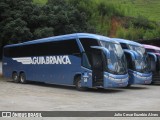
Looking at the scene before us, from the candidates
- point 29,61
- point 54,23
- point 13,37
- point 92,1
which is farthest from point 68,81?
point 92,1

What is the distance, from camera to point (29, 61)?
27844 mm

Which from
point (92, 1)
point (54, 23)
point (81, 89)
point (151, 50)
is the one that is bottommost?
point (81, 89)

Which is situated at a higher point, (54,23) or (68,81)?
(54,23)

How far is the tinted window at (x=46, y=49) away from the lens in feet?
75.3

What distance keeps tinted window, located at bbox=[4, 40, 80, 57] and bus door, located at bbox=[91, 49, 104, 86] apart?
1164 mm

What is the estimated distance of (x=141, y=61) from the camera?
25.0 m

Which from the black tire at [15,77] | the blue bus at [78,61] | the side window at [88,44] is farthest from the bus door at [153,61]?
the black tire at [15,77]

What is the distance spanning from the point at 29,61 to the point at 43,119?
17.0 metres

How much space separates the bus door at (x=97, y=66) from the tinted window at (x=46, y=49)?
1164 mm

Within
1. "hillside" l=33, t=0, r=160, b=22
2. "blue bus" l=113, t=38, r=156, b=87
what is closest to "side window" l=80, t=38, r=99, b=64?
"blue bus" l=113, t=38, r=156, b=87

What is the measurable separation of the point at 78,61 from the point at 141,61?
480 centimetres

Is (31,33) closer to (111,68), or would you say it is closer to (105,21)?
(111,68)

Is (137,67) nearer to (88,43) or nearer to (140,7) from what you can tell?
(88,43)

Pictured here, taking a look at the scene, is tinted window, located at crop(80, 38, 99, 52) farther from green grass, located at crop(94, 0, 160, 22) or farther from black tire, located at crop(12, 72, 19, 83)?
green grass, located at crop(94, 0, 160, 22)
